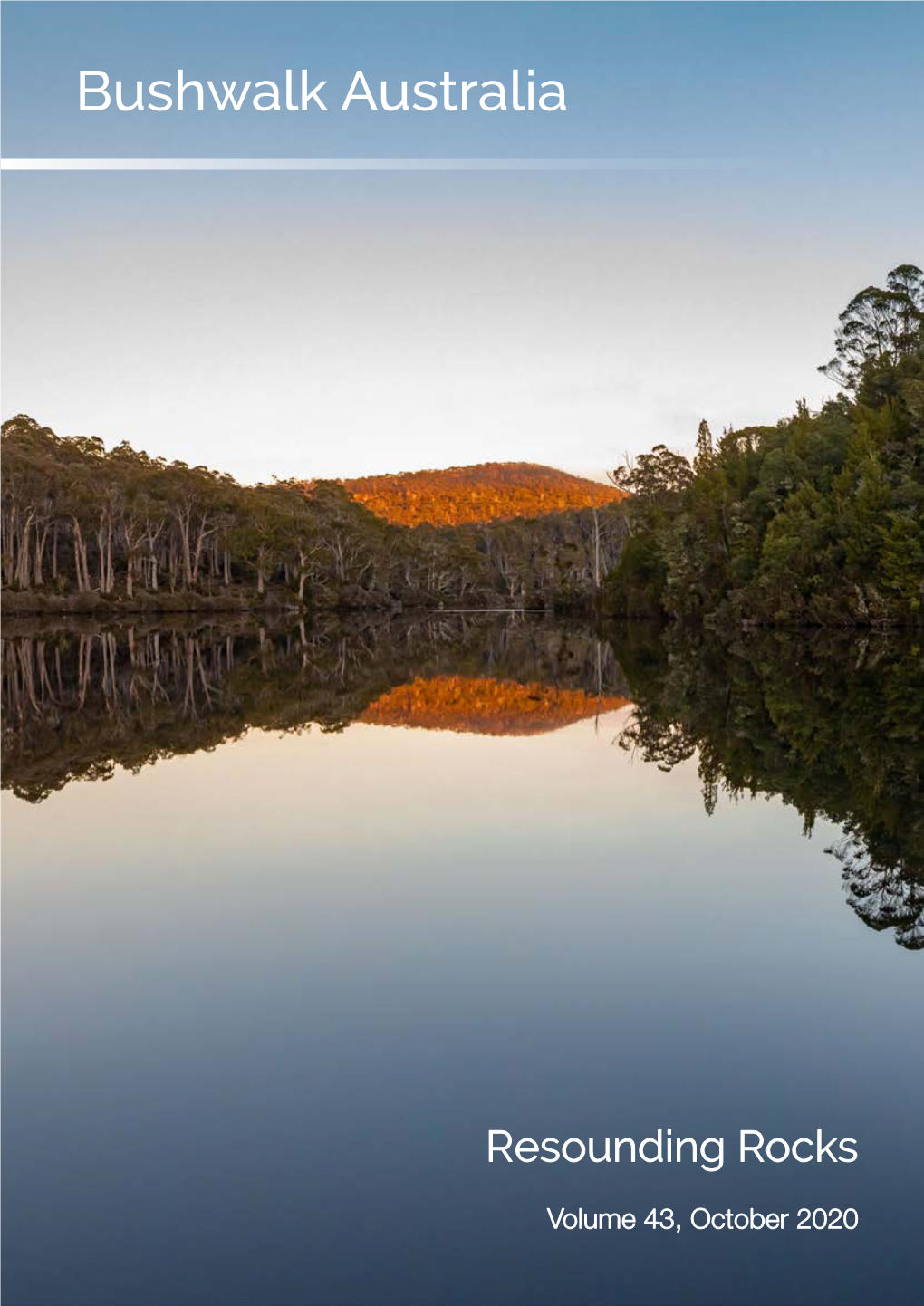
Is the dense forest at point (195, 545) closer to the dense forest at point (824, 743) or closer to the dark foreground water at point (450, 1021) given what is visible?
the dense forest at point (824, 743)

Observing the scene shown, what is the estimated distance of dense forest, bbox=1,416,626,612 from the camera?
270 ft

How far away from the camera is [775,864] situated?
32.2 feet

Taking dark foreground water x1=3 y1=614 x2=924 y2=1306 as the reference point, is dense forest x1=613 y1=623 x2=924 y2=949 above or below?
above

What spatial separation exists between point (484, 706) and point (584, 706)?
2137 mm

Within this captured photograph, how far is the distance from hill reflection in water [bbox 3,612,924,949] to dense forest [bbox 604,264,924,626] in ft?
15.5

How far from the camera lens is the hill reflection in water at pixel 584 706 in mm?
12414

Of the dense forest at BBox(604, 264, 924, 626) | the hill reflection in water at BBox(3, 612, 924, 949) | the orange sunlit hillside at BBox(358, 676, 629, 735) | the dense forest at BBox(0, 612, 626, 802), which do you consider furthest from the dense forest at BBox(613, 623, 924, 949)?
the dense forest at BBox(604, 264, 924, 626)

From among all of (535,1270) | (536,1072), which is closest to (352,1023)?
(536,1072)

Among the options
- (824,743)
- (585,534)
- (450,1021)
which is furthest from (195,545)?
(450,1021)

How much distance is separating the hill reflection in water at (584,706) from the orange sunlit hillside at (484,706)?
0.27ft

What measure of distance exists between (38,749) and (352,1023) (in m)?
12.3

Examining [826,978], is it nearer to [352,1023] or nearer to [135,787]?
[352,1023]

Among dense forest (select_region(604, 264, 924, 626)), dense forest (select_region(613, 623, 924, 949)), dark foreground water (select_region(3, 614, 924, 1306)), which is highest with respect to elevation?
dense forest (select_region(604, 264, 924, 626))

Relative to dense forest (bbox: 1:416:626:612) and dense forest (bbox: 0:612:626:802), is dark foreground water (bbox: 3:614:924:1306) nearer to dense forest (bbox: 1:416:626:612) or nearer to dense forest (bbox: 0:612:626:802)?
dense forest (bbox: 0:612:626:802)
